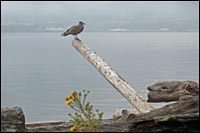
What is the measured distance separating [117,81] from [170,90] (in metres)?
1.53

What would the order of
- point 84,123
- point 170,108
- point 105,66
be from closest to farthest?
point 84,123 → point 170,108 → point 105,66

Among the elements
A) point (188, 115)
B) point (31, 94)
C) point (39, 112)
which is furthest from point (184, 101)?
point (31, 94)

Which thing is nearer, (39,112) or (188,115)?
(188,115)

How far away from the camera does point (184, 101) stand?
18.7 feet

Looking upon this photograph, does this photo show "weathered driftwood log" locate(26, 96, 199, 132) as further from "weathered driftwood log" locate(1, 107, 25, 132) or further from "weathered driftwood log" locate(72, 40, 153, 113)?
"weathered driftwood log" locate(72, 40, 153, 113)

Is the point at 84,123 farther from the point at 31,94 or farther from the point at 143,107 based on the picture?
the point at 31,94

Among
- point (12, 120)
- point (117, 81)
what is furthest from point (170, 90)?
point (12, 120)

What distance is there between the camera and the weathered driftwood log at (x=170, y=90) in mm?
9719

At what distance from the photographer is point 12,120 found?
17.0 feet

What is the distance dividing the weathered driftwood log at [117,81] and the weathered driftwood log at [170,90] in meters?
0.25

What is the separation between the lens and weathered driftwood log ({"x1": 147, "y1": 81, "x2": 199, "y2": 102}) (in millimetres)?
9719

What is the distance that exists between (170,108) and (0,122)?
5.52 feet

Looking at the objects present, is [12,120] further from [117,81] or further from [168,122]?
[117,81]

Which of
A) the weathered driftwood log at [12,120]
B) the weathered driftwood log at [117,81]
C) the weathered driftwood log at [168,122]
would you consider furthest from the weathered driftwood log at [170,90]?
the weathered driftwood log at [12,120]
